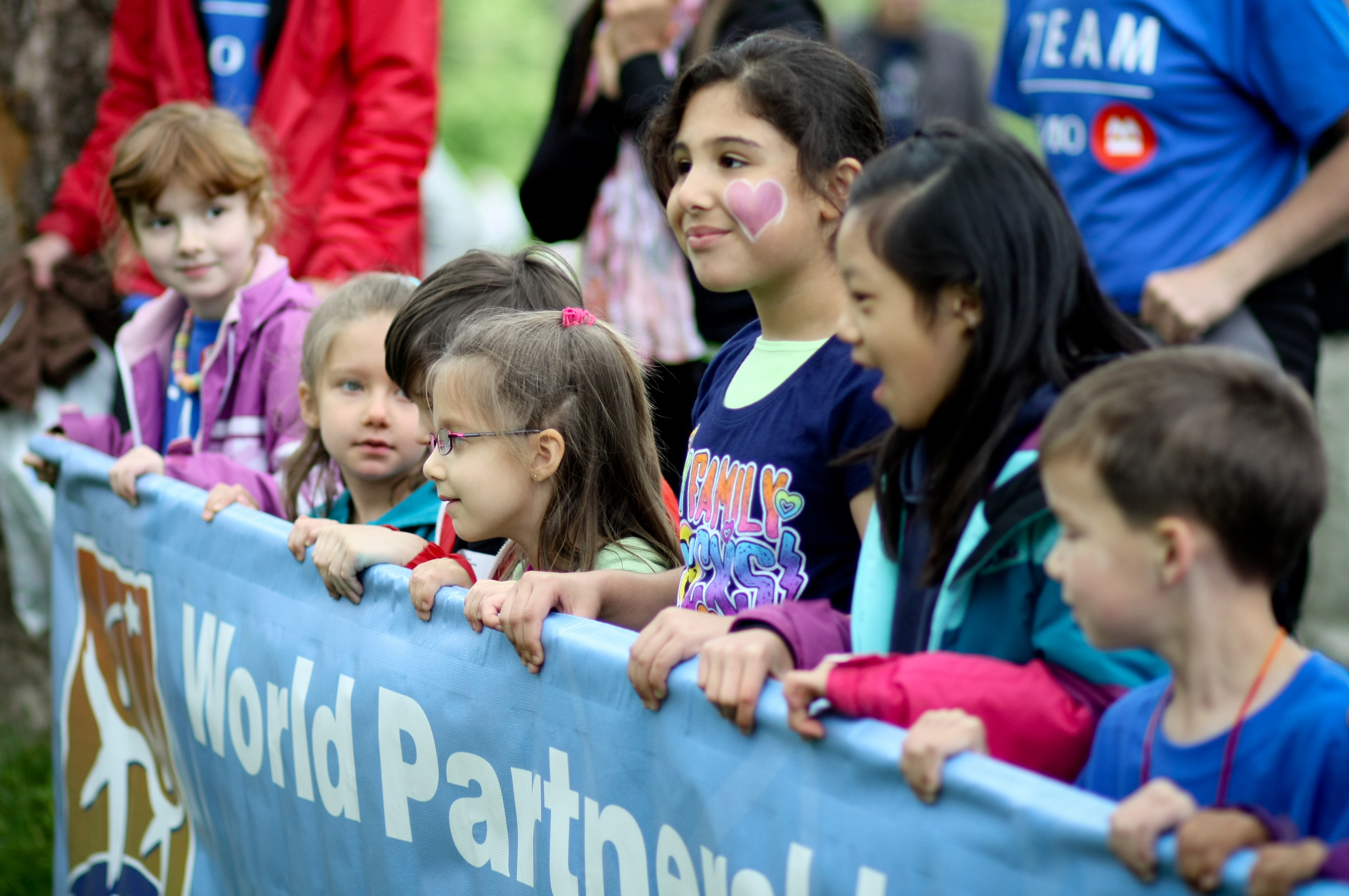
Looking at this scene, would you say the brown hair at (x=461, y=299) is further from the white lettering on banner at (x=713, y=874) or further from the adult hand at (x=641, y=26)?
the white lettering on banner at (x=713, y=874)

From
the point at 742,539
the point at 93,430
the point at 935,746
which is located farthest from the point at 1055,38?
the point at 93,430

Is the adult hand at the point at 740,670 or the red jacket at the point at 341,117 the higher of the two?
the red jacket at the point at 341,117

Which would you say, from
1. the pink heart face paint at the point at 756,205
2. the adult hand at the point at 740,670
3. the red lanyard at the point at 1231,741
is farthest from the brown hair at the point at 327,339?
the red lanyard at the point at 1231,741

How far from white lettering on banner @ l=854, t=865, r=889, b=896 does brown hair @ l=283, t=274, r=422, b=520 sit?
195cm

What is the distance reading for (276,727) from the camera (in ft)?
9.06

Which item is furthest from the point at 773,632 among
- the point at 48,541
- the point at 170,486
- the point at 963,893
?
the point at 48,541

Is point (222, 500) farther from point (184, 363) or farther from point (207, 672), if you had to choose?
point (184, 363)

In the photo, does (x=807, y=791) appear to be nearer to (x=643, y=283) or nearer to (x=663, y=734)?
(x=663, y=734)

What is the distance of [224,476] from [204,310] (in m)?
0.81

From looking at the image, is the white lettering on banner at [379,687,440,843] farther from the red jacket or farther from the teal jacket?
the red jacket

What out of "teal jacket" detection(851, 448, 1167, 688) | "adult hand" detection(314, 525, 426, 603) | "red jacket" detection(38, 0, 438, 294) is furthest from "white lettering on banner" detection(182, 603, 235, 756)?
"teal jacket" detection(851, 448, 1167, 688)

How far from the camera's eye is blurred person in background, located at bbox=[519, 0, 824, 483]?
163 inches

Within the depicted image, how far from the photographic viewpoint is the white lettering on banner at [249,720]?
2830mm

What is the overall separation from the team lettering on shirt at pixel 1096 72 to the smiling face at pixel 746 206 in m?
1.31
